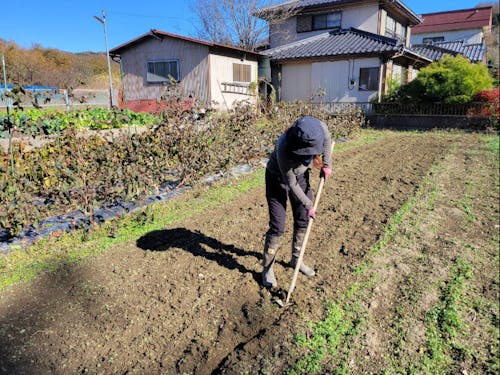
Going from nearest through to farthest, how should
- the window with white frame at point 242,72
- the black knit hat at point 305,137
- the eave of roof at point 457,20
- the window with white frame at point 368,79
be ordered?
the black knit hat at point 305,137
the window with white frame at point 368,79
the window with white frame at point 242,72
the eave of roof at point 457,20

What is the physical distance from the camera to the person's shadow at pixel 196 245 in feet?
12.0

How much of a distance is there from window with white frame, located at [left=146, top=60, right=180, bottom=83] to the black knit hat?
48.1 feet

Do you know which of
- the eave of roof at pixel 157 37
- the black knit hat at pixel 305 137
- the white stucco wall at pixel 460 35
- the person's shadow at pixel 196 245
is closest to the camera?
the black knit hat at pixel 305 137

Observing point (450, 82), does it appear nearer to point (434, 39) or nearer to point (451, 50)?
point (451, 50)

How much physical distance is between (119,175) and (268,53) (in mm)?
16105

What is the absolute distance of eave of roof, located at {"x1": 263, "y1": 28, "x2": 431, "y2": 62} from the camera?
52.2ft

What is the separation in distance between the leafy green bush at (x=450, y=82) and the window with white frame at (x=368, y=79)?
2.37m

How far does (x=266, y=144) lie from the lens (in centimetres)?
772

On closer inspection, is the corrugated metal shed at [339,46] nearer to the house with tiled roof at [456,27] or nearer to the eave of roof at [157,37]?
the eave of roof at [157,37]

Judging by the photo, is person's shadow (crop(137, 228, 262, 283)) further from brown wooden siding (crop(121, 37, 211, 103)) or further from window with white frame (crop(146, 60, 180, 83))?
window with white frame (crop(146, 60, 180, 83))

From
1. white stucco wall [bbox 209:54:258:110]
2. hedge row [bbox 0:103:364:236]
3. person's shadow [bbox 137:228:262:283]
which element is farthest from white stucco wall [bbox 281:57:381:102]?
person's shadow [bbox 137:228:262:283]

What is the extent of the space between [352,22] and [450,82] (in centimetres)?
802

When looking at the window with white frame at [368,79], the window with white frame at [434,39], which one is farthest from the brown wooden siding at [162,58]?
the window with white frame at [434,39]

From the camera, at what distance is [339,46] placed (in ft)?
57.1
